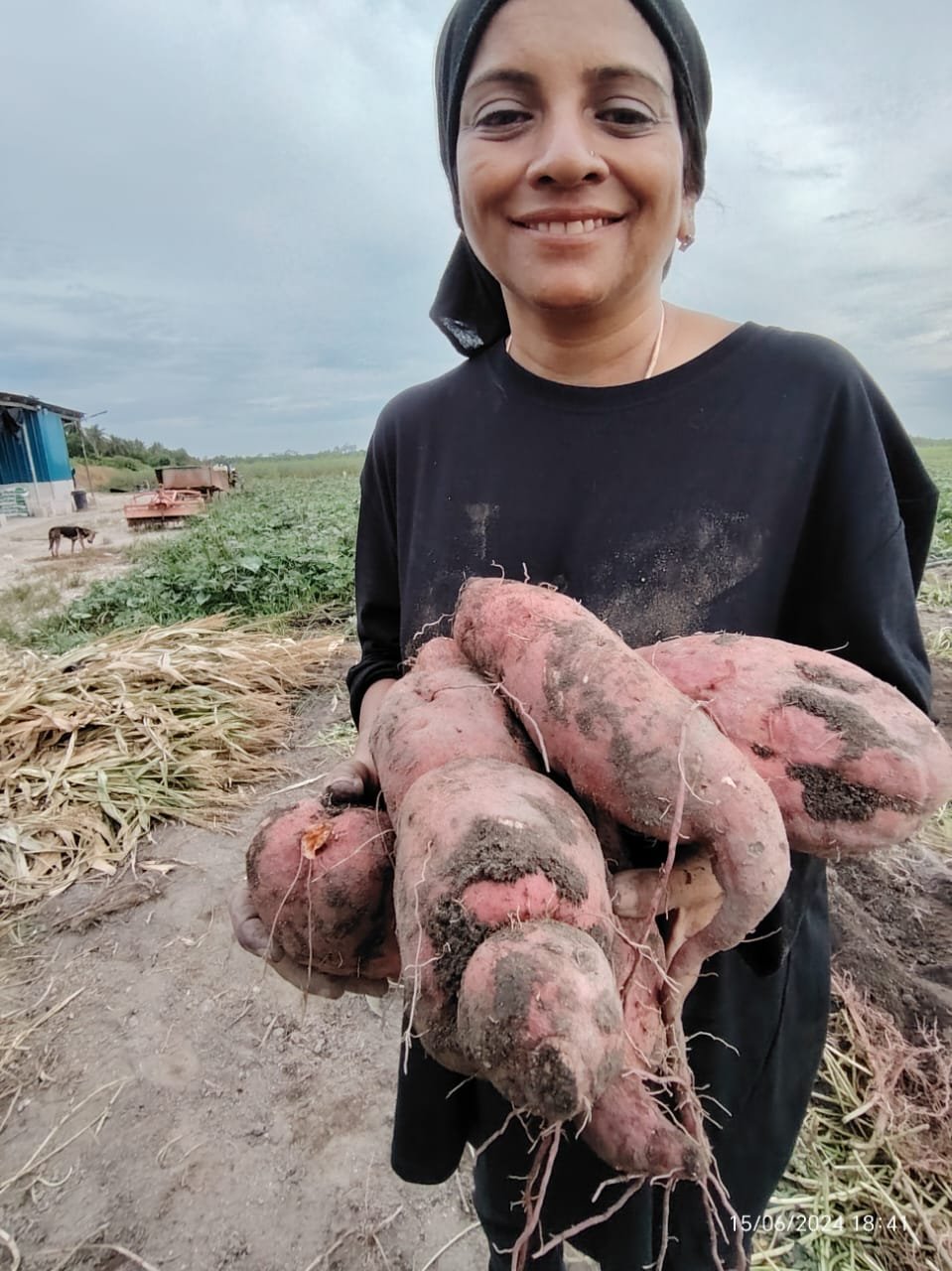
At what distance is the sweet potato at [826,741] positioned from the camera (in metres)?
0.89

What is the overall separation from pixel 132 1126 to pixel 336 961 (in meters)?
1.73

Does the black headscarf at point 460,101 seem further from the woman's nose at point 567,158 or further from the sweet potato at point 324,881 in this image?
the sweet potato at point 324,881

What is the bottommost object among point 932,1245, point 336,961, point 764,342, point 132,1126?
point 132,1126

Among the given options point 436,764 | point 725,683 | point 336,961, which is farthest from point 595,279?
point 336,961

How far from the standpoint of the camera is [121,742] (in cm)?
422

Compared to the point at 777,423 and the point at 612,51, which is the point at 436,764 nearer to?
→ the point at 777,423

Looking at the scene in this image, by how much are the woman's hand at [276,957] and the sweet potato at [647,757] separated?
1.61 feet

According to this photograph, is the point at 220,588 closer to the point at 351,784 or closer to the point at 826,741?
the point at 351,784

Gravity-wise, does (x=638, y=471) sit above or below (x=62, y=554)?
above

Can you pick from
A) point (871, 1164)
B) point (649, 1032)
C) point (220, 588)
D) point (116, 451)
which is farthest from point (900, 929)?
point (116, 451)

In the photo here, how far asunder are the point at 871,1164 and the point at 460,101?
258 cm

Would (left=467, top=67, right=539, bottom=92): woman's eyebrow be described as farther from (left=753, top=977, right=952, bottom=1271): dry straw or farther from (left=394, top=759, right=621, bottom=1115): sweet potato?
(left=753, top=977, right=952, bottom=1271): dry straw

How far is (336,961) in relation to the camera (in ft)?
3.49

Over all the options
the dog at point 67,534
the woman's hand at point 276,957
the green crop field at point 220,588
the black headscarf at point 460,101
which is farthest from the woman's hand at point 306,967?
the dog at point 67,534
